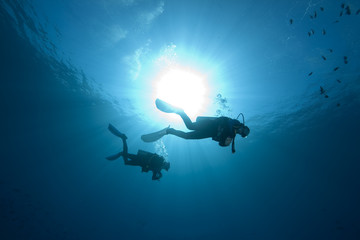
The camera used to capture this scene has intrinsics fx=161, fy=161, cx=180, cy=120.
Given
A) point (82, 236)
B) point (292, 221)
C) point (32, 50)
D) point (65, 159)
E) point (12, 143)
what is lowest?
point (82, 236)

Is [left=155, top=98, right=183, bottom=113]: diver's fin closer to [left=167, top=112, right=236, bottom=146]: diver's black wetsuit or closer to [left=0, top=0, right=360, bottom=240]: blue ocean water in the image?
[left=167, top=112, right=236, bottom=146]: diver's black wetsuit

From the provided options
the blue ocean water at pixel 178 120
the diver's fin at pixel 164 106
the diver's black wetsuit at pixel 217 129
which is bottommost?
the diver's black wetsuit at pixel 217 129

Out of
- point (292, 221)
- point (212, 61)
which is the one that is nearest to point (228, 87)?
point (212, 61)

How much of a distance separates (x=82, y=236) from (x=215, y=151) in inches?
1489

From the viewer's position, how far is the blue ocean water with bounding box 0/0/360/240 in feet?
33.0

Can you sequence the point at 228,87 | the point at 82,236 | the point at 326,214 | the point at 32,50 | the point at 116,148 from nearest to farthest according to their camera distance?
the point at 228,87 < the point at 32,50 < the point at 82,236 < the point at 116,148 < the point at 326,214

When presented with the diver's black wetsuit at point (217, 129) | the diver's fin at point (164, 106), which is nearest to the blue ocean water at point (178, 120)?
the diver's fin at point (164, 106)

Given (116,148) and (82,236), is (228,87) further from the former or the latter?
(82,236)

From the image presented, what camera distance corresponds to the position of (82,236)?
38562mm

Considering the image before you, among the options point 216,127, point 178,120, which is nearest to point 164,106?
point 216,127

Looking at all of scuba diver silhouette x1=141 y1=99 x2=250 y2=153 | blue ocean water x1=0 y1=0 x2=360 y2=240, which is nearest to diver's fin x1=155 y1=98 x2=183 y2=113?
scuba diver silhouette x1=141 y1=99 x2=250 y2=153

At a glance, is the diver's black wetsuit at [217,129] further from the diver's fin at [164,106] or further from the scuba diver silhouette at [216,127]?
the diver's fin at [164,106]

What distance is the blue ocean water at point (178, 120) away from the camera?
10055mm

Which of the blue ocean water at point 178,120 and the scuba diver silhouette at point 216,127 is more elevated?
the blue ocean water at point 178,120
